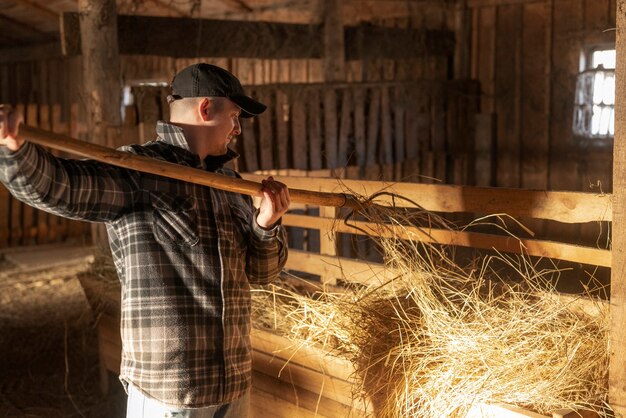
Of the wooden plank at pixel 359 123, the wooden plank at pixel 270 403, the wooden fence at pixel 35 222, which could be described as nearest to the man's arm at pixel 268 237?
the wooden plank at pixel 270 403

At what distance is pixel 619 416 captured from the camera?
3160 millimetres

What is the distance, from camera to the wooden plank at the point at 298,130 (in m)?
7.43

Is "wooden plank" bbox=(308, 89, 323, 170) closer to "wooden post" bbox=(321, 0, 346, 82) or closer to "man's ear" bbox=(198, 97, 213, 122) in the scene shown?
"wooden post" bbox=(321, 0, 346, 82)

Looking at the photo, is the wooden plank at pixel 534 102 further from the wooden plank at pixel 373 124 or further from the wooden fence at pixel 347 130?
the wooden plank at pixel 373 124

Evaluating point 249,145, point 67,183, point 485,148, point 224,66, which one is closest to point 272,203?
point 67,183

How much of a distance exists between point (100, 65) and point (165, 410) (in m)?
4.15

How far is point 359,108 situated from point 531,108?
2507 mm

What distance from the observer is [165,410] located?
2.60 meters

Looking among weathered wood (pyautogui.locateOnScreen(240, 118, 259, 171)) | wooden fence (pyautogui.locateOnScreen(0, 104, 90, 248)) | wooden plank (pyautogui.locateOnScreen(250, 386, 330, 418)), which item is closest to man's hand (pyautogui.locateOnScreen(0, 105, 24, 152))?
wooden plank (pyautogui.locateOnScreen(250, 386, 330, 418))

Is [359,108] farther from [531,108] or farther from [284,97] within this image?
[531,108]

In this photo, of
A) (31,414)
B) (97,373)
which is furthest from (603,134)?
(31,414)

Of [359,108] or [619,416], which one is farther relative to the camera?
[359,108]

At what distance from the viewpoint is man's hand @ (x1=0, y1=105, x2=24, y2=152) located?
2.12 metres

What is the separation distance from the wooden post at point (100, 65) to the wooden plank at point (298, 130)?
176 centimetres
